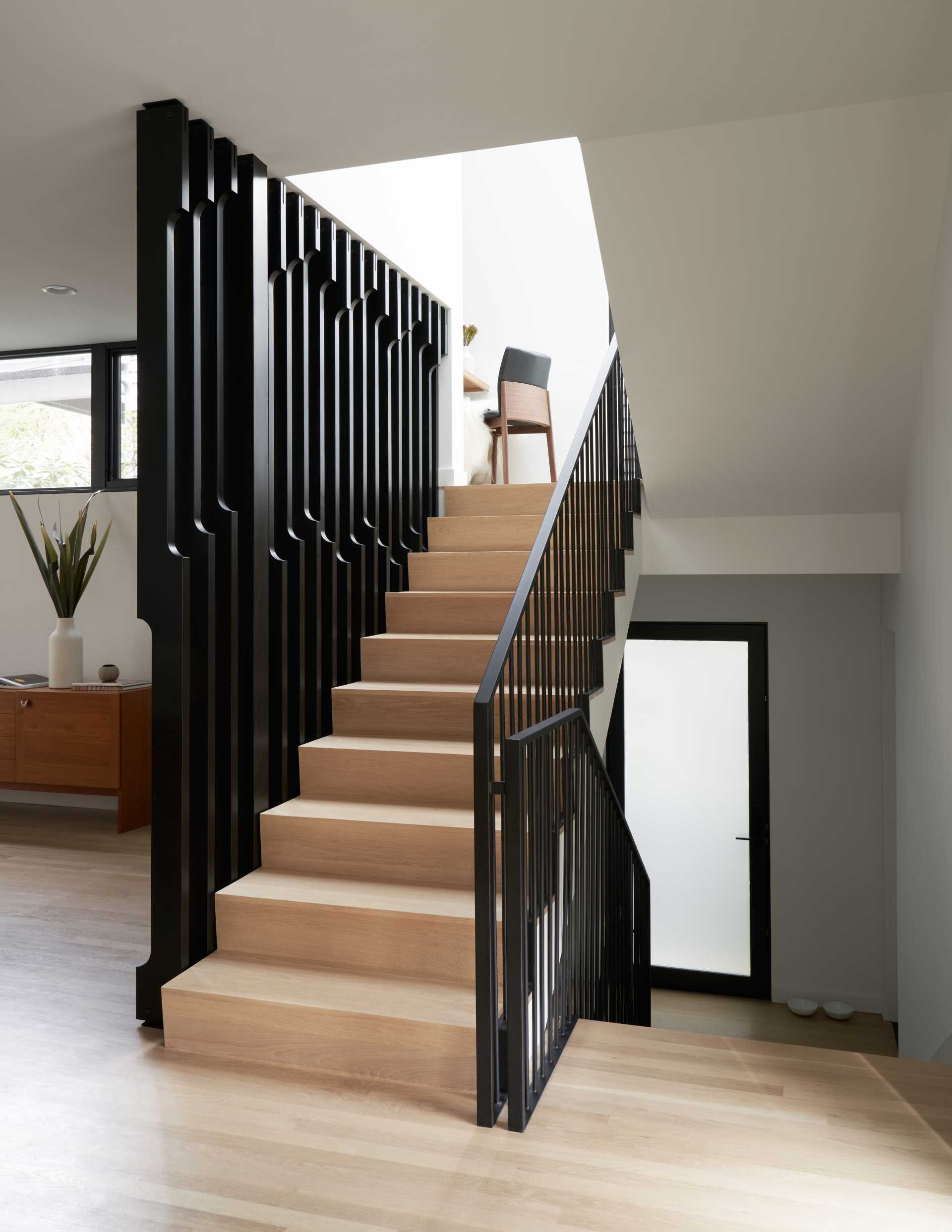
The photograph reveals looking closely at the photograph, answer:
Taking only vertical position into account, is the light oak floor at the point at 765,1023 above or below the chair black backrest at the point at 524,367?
below

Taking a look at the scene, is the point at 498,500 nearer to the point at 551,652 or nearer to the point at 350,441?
the point at 350,441

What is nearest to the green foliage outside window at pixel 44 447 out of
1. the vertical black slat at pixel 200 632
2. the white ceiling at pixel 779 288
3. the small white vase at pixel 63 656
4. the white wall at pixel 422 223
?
the small white vase at pixel 63 656

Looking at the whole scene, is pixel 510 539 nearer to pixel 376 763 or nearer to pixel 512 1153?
pixel 376 763

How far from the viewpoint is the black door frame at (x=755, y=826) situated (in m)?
5.96

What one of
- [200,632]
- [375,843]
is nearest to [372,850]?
[375,843]

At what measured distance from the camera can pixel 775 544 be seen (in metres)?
4.87

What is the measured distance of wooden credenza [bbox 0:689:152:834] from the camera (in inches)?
201

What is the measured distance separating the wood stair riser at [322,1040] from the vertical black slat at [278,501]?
0.87 metres

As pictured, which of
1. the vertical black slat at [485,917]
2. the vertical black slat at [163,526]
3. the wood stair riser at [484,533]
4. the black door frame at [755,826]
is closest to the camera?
the vertical black slat at [485,917]

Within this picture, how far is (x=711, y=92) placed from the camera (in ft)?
9.07

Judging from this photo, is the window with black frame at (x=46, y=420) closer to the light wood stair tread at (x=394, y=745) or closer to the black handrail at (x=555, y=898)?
the light wood stair tread at (x=394, y=745)

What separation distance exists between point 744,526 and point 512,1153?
347 centimetres

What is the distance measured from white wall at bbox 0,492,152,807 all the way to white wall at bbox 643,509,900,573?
3047 millimetres

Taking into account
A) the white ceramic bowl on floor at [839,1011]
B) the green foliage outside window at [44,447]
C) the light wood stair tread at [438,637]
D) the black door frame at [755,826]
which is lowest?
the white ceramic bowl on floor at [839,1011]
